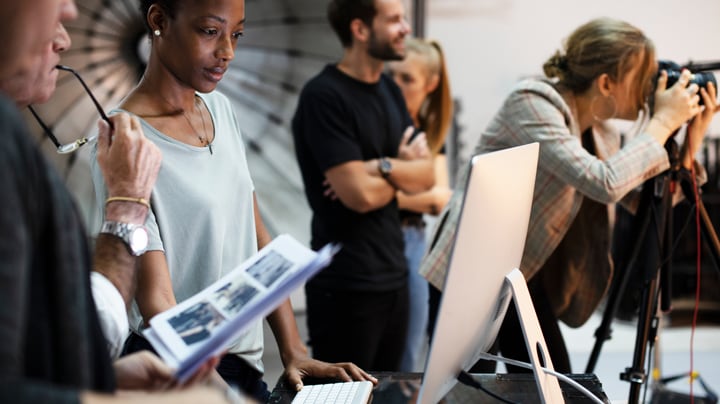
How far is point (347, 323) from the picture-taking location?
2.23 m

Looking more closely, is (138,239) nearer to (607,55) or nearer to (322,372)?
(322,372)

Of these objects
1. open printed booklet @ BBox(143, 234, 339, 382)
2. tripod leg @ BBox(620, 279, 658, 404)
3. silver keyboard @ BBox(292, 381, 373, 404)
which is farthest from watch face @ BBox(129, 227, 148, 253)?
tripod leg @ BBox(620, 279, 658, 404)

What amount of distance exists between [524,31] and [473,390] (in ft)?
8.98

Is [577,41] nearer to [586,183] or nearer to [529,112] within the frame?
[529,112]

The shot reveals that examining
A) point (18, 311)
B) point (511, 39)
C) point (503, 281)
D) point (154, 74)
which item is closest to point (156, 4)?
point (154, 74)

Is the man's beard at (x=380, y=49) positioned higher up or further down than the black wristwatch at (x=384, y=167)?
higher up

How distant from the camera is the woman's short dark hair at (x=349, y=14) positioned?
2.46 m

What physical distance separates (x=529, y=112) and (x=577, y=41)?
28 centimetres

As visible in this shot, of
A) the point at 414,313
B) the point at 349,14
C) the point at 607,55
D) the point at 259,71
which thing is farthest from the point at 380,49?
the point at 259,71

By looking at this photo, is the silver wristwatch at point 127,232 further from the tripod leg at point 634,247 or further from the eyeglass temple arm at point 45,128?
the tripod leg at point 634,247

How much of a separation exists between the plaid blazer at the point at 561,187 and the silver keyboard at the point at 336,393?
555 mm

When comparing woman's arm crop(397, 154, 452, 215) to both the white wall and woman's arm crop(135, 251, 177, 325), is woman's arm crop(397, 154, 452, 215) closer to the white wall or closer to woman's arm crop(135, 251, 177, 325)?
the white wall

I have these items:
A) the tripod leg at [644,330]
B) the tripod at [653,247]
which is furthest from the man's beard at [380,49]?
the tripod leg at [644,330]

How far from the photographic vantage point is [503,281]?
46.9 inches
